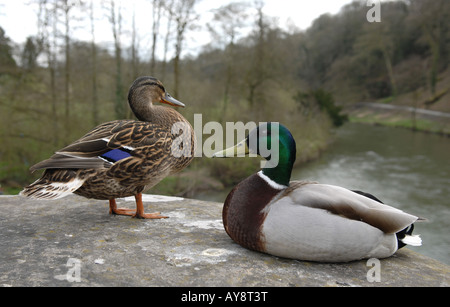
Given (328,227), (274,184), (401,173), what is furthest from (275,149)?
(401,173)

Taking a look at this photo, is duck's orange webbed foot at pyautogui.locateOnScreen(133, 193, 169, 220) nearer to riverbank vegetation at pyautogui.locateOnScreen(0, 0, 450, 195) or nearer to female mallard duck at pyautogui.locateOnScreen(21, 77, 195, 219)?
female mallard duck at pyautogui.locateOnScreen(21, 77, 195, 219)

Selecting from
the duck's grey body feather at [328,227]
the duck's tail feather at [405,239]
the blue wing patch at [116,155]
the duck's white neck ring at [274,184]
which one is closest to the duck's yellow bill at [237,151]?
the duck's white neck ring at [274,184]

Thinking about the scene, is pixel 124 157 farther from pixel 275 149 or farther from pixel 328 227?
pixel 328 227

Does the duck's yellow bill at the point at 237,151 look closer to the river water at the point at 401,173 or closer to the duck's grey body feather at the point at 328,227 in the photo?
the duck's grey body feather at the point at 328,227

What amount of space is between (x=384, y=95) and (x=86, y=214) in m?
42.9

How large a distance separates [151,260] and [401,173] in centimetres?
1473

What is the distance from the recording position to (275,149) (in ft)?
9.18

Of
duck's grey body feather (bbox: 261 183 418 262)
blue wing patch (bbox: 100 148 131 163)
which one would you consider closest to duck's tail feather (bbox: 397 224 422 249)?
duck's grey body feather (bbox: 261 183 418 262)

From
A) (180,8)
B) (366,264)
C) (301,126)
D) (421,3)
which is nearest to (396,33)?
(421,3)

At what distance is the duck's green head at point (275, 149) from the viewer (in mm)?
2791

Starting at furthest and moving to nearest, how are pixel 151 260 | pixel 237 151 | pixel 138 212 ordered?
pixel 138 212 < pixel 237 151 < pixel 151 260

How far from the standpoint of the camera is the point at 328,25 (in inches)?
1839

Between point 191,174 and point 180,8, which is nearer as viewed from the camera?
point 180,8
